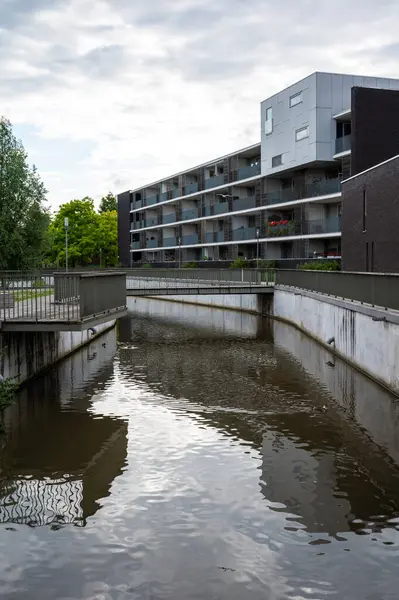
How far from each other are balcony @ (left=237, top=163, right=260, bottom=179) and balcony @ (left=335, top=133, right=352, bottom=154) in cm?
1135

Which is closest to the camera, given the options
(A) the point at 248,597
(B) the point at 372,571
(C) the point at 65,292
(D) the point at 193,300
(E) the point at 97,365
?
(A) the point at 248,597

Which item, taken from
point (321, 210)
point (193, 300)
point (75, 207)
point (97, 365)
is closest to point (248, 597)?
point (97, 365)

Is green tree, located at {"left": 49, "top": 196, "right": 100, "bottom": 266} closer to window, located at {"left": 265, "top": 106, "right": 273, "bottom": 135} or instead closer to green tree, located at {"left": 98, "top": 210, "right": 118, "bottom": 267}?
green tree, located at {"left": 98, "top": 210, "right": 118, "bottom": 267}

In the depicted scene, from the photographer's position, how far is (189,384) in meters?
20.0

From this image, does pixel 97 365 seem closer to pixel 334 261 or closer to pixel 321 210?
pixel 334 261

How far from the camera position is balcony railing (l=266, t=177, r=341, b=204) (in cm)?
4181

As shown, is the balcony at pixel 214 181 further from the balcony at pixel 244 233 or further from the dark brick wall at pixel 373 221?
the dark brick wall at pixel 373 221

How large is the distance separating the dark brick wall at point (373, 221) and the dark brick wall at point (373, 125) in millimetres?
3088

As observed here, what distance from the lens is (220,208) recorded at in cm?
6028

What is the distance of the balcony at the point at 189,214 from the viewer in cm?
6757

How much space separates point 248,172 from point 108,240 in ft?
138

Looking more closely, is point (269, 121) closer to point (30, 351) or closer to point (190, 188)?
point (190, 188)

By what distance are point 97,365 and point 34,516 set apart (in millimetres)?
13714

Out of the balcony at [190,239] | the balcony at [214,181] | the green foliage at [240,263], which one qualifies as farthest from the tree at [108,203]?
the green foliage at [240,263]
